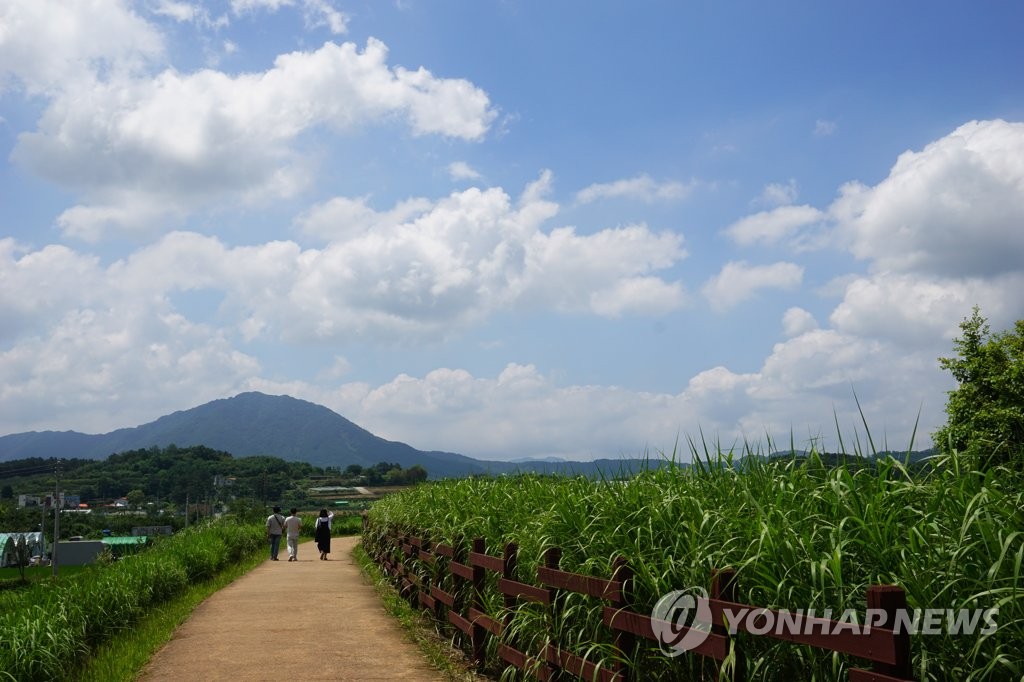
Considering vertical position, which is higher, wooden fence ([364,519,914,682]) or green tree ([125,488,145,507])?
wooden fence ([364,519,914,682])

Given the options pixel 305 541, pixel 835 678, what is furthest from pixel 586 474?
pixel 305 541

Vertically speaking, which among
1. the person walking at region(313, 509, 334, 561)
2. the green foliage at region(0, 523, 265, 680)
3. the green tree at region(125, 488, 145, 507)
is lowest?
the green tree at region(125, 488, 145, 507)

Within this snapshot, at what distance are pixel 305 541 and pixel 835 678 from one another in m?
39.6

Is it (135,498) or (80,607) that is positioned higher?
(80,607)

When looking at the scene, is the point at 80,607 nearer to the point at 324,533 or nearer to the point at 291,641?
the point at 291,641

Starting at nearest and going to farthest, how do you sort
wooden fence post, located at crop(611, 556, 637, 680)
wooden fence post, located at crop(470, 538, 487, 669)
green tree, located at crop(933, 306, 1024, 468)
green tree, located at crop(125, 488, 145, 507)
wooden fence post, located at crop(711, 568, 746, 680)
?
wooden fence post, located at crop(711, 568, 746, 680)
wooden fence post, located at crop(611, 556, 637, 680)
wooden fence post, located at crop(470, 538, 487, 669)
green tree, located at crop(933, 306, 1024, 468)
green tree, located at crop(125, 488, 145, 507)

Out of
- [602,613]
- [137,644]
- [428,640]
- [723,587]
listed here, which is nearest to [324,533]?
[137,644]

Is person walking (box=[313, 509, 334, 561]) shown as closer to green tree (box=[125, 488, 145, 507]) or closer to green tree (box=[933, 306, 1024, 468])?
green tree (box=[933, 306, 1024, 468])

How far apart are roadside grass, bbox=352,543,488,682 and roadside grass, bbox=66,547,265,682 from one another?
2905 mm

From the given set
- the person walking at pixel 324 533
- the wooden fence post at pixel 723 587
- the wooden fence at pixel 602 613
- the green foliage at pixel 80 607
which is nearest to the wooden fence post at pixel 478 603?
the wooden fence at pixel 602 613

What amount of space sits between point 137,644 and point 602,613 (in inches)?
283

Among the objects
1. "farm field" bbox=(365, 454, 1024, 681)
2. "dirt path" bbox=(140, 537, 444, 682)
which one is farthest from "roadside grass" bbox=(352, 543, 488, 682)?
"farm field" bbox=(365, 454, 1024, 681)

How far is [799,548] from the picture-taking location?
164 inches

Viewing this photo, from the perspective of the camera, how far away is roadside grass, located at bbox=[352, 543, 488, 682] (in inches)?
312
